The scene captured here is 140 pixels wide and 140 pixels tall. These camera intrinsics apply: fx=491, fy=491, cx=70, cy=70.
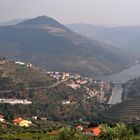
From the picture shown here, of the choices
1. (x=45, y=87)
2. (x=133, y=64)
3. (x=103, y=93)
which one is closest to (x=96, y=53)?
(x=133, y=64)

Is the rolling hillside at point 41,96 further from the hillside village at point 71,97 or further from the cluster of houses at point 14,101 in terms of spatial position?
the cluster of houses at point 14,101

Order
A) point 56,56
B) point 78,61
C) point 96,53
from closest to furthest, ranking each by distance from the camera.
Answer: point 78,61
point 56,56
point 96,53

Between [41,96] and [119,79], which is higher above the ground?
[41,96]

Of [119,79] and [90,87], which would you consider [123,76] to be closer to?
[119,79]

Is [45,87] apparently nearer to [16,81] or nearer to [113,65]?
[16,81]

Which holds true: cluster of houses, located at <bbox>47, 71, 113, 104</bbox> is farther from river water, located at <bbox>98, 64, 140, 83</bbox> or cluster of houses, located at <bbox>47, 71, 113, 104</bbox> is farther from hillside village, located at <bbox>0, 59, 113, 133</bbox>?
river water, located at <bbox>98, 64, 140, 83</bbox>

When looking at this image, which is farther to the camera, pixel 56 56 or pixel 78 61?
pixel 56 56

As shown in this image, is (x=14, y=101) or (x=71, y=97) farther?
(x=71, y=97)

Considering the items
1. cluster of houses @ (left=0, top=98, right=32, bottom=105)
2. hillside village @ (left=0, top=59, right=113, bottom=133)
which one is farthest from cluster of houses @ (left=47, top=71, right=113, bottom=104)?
cluster of houses @ (left=0, top=98, right=32, bottom=105)

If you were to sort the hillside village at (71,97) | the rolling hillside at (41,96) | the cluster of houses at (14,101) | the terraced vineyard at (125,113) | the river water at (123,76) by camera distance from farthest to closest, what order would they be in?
the river water at (123,76) → the cluster of houses at (14,101) → the hillside village at (71,97) → the rolling hillside at (41,96) → the terraced vineyard at (125,113)

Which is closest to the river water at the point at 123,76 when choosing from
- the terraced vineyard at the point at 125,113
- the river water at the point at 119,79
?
the river water at the point at 119,79

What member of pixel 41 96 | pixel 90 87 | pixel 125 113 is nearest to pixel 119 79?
pixel 90 87
